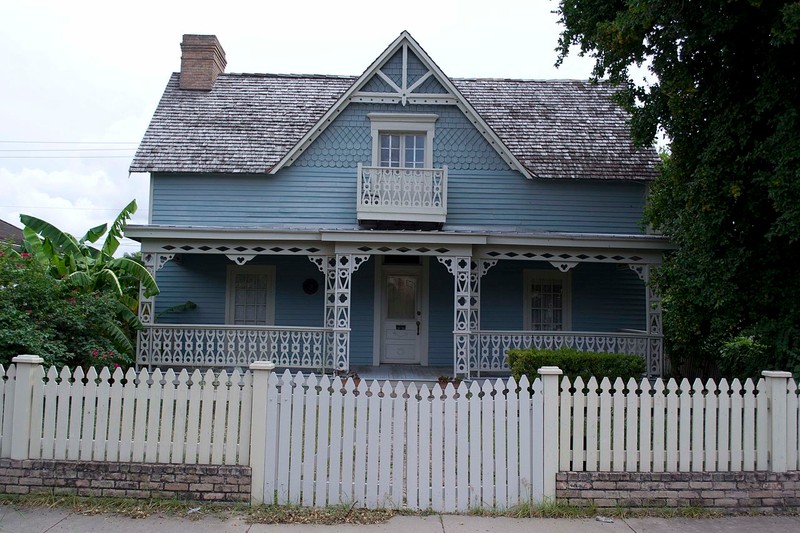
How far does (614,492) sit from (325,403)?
2.92 metres

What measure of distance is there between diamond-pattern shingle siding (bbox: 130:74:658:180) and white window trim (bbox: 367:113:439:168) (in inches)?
11.7

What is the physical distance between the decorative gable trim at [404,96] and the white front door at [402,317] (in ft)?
12.3

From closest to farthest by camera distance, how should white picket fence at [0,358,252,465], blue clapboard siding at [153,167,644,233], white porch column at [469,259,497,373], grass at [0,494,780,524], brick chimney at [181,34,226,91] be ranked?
grass at [0,494,780,524] < white picket fence at [0,358,252,465] < white porch column at [469,259,497,373] < blue clapboard siding at [153,167,644,233] < brick chimney at [181,34,226,91]

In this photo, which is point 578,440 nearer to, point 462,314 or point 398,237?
point 462,314

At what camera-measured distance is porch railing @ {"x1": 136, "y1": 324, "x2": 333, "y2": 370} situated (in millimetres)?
13484

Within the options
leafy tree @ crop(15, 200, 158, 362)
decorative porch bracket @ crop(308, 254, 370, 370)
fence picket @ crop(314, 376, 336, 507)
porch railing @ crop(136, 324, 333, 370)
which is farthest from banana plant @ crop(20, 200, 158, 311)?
fence picket @ crop(314, 376, 336, 507)

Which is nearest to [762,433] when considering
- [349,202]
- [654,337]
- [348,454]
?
[348,454]

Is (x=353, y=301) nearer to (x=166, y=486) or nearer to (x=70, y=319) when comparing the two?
(x=70, y=319)

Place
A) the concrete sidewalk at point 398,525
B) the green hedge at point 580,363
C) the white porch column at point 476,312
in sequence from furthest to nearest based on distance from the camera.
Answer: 1. the white porch column at point 476,312
2. the green hedge at point 580,363
3. the concrete sidewalk at point 398,525

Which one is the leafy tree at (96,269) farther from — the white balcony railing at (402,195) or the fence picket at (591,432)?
the fence picket at (591,432)

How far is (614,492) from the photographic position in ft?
19.9

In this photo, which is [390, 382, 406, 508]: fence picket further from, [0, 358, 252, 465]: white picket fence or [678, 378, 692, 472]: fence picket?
[678, 378, 692, 472]: fence picket

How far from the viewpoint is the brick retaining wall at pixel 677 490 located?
19.9ft

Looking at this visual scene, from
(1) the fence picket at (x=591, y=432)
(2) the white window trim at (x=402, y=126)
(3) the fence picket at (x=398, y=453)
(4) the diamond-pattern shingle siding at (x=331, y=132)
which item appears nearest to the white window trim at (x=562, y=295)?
(4) the diamond-pattern shingle siding at (x=331, y=132)
